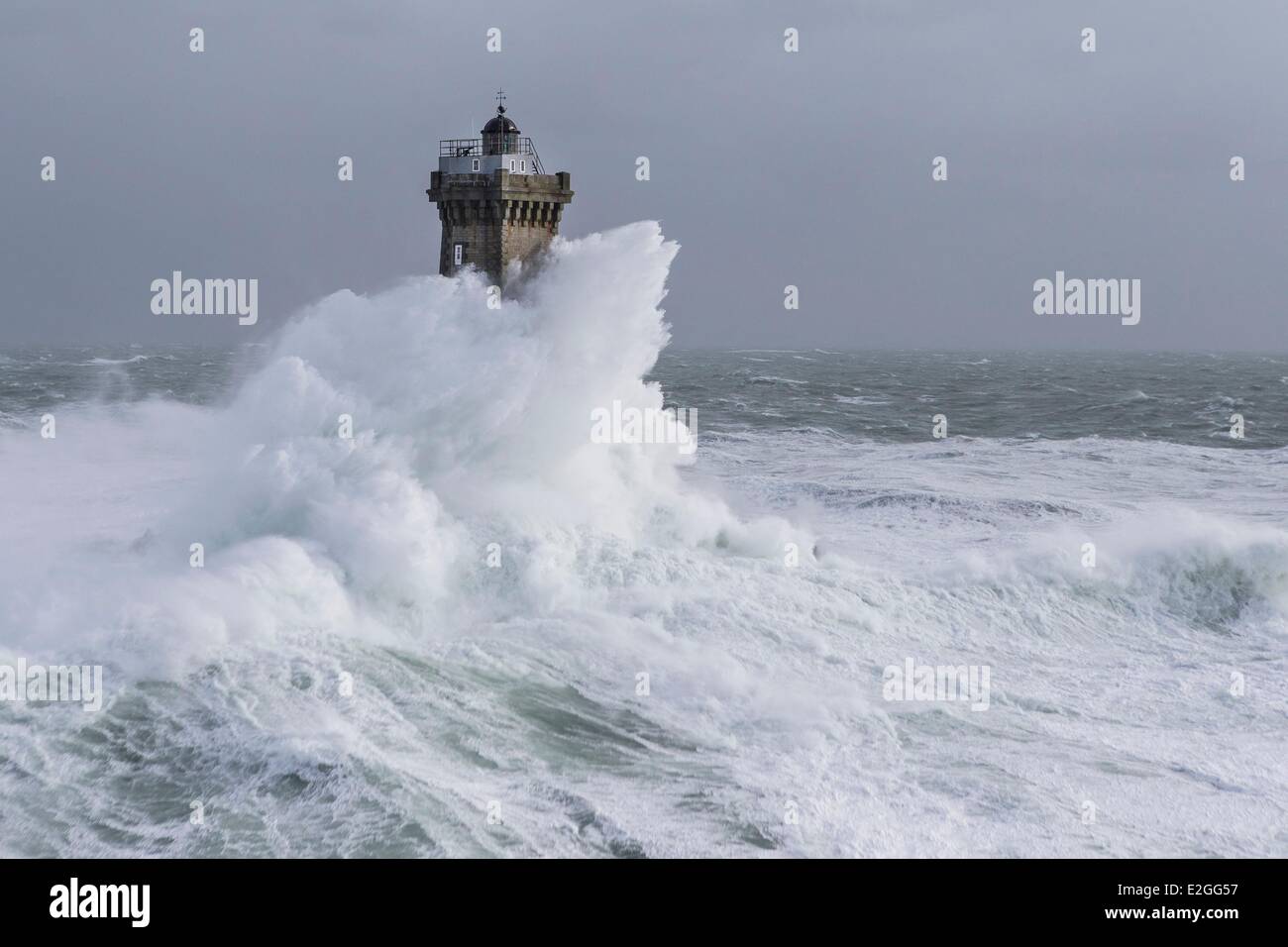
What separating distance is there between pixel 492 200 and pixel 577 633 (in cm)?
1106

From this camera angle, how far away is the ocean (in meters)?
10.1

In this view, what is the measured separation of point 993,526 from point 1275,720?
30.6 feet

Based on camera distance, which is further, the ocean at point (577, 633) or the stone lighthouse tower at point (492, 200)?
the stone lighthouse tower at point (492, 200)

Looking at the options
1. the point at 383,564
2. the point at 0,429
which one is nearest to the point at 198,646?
the point at 383,564

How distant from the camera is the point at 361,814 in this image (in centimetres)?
970

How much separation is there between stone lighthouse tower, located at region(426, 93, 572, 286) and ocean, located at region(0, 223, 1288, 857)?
112 cm

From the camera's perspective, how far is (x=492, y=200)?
22672mm

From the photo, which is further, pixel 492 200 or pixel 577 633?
pixel 492 200

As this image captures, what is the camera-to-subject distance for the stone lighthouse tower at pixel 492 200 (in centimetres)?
2269

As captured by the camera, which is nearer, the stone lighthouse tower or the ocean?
the ocean

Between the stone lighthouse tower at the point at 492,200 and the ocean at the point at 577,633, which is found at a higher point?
the stone lighthouse tower at the point at 492,200

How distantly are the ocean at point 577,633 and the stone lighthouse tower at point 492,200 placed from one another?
1.12 m

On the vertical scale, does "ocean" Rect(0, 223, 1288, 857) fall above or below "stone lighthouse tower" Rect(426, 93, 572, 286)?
below
